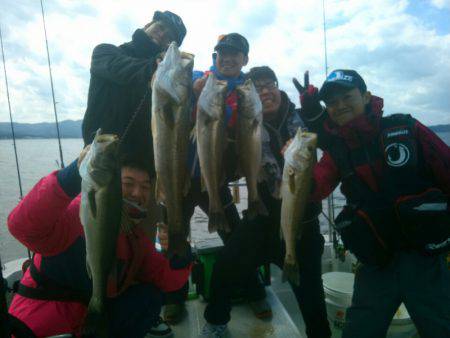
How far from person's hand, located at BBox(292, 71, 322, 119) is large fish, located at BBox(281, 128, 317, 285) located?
28.8 inches

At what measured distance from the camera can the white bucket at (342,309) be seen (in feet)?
14.3

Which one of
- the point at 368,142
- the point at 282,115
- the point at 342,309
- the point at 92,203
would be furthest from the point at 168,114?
the point at 342,309

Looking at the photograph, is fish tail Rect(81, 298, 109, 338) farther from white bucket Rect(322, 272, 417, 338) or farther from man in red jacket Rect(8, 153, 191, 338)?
white bucket Rect(322, 272, 417, 338)

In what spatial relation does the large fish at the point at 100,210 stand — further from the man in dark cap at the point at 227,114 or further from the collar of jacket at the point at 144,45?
the collar of jacket at the point at 144,45

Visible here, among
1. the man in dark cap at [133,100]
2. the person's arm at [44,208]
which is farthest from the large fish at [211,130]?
the person's arm at [44,208]

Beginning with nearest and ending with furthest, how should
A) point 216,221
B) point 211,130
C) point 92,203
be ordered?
point 92,203 < point 211,130 < point 216,221

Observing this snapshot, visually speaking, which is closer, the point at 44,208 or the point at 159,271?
the point at 44,208

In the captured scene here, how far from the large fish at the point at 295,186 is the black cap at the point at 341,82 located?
3.17 ft

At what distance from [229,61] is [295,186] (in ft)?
4.64

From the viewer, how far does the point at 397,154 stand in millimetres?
3314

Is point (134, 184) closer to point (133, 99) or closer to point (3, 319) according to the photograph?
point (133, 99)

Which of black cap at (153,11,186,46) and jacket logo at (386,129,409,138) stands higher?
black cap at (153,11,186,46)

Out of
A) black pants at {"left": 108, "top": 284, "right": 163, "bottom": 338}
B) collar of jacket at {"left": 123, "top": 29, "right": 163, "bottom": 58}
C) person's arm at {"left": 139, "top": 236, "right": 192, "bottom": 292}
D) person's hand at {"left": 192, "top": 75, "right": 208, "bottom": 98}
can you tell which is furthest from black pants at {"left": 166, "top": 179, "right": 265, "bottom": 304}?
collar of jacket at {"left": 123, "top": 29, "right": 163, "bottom": 58}

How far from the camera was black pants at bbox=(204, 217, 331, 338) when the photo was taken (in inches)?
151
